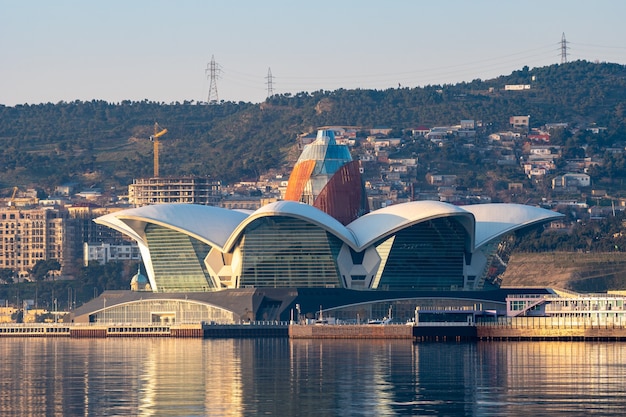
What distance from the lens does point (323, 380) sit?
7406 centimetres

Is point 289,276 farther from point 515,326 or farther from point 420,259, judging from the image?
point 515,326

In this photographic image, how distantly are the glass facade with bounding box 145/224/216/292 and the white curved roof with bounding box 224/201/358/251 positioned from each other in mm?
4121

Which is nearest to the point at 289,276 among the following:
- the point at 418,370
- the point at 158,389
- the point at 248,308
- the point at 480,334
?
the point at 248,308

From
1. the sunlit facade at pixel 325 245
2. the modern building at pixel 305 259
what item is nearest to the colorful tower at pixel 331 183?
the modern building at pixel 305 259

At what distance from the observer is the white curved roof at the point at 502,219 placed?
136750mm

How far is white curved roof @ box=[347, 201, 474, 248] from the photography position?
433ft

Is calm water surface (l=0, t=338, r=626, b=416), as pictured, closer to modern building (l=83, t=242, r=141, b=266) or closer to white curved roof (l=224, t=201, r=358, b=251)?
white curved roof (l=224, t=201, r=358, b=251)

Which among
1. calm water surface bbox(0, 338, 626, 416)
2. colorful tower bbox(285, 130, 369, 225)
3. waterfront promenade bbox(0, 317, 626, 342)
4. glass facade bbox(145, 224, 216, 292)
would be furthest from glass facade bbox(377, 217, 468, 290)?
calm water surface bbox(0, 338, 626, 416)

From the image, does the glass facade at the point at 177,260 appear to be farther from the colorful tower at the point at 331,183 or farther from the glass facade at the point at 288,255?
the colorful tower at the point at 331,183

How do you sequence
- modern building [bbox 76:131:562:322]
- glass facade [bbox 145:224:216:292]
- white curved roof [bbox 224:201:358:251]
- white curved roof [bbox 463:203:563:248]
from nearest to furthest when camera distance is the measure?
white curved roof [bbox 224:201:358:251] < modern building [bbox 76:131:562:322] < white curved roof [bbox 463:203:563:248] < glass facade [bbox 145:224:216:292]

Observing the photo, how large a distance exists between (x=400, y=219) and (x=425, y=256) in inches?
164

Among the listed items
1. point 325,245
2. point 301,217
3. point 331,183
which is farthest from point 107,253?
point 301,217

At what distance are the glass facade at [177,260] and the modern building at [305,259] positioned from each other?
0.08 metres

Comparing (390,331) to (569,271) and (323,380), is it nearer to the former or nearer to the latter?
(323,380)
